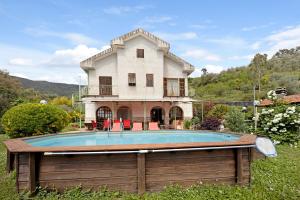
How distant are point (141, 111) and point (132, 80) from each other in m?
Answer: 3.29

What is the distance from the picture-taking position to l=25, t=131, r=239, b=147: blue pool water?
1197 cm

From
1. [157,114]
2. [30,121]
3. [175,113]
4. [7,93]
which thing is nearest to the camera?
[30,121]

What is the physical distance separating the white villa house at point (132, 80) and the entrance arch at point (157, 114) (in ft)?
1.27

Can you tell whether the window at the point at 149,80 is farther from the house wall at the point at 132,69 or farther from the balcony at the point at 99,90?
the balcony at the point at 99,90

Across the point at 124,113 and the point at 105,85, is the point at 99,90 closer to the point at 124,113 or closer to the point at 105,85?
the point at 105,85

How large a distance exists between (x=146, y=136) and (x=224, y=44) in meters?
17.5

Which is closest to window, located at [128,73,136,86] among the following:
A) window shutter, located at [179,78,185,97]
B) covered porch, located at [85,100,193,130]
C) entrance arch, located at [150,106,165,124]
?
covered porch, located at [85,100,193,130]

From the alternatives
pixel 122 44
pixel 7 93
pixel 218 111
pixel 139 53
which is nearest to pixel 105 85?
pixel 122 44

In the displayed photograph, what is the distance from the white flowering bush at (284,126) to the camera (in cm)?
1286

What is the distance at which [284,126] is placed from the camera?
514 inches

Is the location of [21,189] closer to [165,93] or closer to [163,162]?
[163,162]

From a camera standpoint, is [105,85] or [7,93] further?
[7,93]

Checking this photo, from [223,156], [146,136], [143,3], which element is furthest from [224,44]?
[223,156]

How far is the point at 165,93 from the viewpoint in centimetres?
2431
